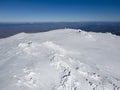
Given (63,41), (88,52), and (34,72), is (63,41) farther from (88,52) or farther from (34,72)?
(34,72)

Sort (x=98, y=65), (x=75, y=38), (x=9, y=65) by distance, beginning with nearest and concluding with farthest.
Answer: (x=9, y=65)
(x=98, y=65)
(x=75, y=38)

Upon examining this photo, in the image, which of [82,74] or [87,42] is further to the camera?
[87,42]

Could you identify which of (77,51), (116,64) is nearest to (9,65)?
(77,51)

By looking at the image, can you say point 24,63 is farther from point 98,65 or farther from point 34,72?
point 98,65

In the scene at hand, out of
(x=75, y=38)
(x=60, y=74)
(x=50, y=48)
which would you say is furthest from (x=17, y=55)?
(x=75, y=38)

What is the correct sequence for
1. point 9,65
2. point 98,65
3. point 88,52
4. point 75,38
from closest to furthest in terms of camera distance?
1. point 9,65
2. point 98,65
3. point 88,52
4. point 75,38

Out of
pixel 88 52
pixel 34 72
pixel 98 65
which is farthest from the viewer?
pixel 88 52
